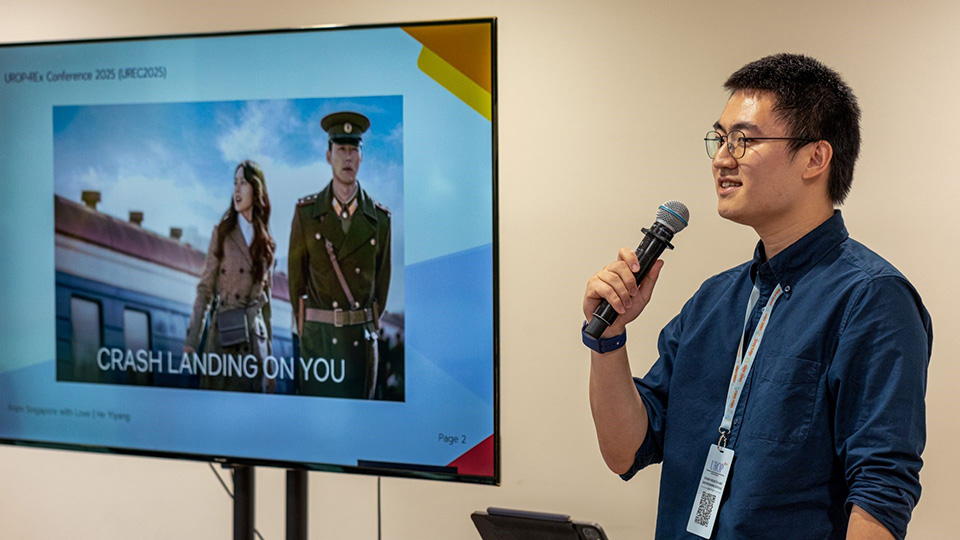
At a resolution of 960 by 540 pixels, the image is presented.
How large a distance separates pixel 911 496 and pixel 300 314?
1692 mm

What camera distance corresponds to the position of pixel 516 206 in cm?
303

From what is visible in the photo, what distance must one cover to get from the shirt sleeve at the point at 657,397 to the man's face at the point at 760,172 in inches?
14.3

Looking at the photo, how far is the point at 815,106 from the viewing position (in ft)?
5.32

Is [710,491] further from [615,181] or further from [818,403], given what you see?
[615,181]

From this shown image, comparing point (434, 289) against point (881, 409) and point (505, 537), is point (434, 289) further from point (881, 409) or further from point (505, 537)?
point (881, 409)

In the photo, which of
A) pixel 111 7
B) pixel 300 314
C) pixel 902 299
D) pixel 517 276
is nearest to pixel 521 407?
pixel 517 276

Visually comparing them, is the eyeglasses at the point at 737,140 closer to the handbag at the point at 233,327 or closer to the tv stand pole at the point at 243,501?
the handbag at the point at 233,327

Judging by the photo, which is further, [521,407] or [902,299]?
[521,407]

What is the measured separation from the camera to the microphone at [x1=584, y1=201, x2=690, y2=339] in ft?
5.47

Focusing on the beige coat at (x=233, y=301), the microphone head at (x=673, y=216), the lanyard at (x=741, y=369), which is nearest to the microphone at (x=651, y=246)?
the microphone head at (x=673, y=216)

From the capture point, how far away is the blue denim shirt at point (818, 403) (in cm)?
140

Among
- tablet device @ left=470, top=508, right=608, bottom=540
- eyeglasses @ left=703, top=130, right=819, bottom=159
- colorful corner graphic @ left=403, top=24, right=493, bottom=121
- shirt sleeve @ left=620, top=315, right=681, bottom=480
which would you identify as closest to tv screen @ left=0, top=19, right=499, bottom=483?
colorful corner graphic @ left=403, top=24, right=493, bottom=121

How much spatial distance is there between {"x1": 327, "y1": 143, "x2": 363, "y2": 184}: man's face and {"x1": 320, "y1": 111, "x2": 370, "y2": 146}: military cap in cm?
2

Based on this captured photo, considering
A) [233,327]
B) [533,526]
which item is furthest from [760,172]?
[233,327]
